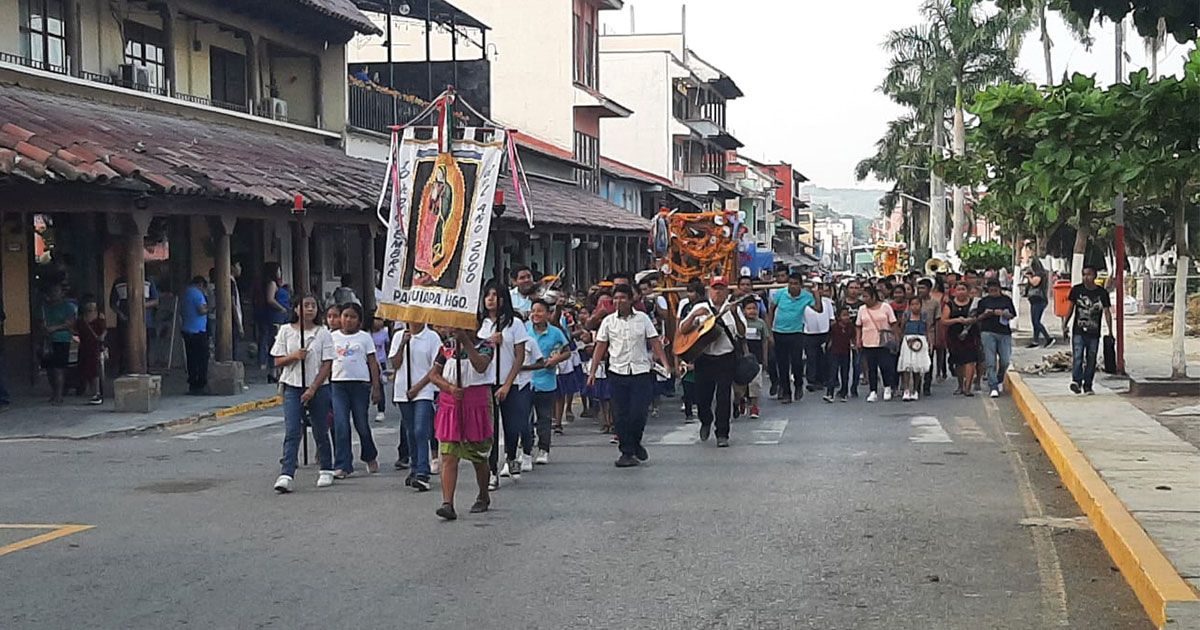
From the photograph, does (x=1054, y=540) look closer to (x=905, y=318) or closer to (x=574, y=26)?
(x=905, y=318)

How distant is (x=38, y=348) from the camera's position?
2119 cm

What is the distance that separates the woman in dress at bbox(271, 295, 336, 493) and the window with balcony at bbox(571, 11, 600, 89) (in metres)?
38.3

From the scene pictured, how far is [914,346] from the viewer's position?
19.0 metres

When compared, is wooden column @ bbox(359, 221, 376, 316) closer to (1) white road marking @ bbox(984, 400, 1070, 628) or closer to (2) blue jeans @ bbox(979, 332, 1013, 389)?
(2) blue jeans @ bbox(979, 332, 1013, 389)

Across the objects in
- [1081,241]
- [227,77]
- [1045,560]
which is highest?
[227,77]

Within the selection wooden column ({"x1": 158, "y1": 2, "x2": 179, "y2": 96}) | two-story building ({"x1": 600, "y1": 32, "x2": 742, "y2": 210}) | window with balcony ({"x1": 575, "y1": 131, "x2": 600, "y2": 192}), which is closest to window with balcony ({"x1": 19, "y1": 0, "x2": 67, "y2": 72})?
wooden column ({"x1": 158, "y1": 2, "x2": 179, "y2": 96})

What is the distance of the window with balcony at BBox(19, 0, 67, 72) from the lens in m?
20.7

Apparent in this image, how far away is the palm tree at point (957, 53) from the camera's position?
5684cm

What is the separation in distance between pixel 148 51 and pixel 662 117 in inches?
1726

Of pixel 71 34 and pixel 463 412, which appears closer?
pixel 463 412

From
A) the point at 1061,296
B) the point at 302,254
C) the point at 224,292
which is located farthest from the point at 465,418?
the point at 1061,296

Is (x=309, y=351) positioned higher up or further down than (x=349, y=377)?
higher up

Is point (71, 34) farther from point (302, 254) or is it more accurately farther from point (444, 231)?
point (444, 231)

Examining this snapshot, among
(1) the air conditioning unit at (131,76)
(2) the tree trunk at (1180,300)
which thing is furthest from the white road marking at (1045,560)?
(1) the air conditioning unit at (131,76)
